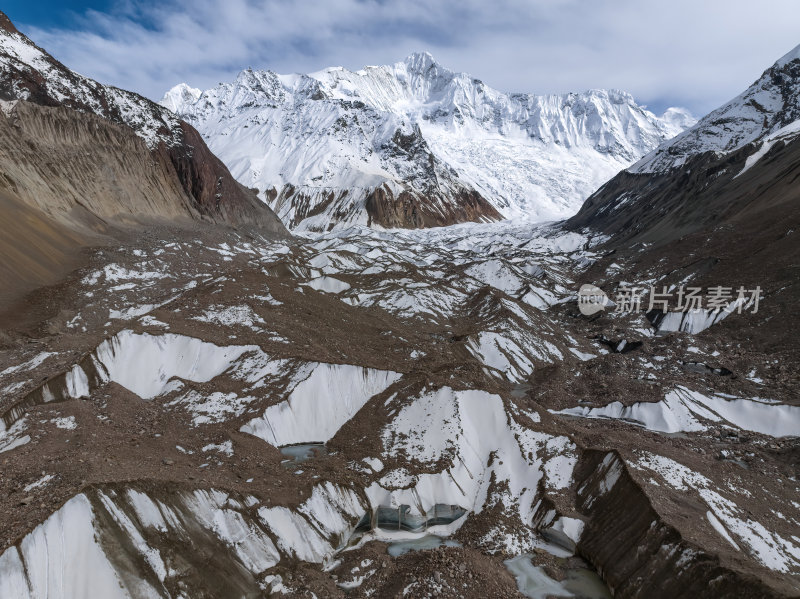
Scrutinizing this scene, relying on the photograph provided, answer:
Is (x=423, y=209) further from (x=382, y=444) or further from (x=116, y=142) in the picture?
(x=382, y=444)

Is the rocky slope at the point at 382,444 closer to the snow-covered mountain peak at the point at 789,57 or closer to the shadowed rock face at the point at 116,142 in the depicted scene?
the shadowed rock face at the point at 116,142

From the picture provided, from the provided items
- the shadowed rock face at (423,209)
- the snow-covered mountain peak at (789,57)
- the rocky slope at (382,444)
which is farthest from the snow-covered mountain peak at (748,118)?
the rocky slope at (382,444)

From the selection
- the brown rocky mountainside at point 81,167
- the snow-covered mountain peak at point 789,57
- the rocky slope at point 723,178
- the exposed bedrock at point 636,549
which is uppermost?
the brown rocky mountainside at point 81,167

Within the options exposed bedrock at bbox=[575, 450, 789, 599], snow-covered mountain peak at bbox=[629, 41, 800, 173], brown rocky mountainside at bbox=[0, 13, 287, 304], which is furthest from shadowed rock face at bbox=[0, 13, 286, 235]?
snow-covered mountain peak at bbox=[629, 41, 800, 173]

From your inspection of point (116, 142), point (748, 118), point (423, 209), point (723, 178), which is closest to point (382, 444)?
point (116, 142)

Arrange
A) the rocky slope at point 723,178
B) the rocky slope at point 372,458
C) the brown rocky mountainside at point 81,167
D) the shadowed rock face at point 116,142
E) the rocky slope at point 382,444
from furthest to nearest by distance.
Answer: the shadowed rock face at point 116,142
the rocky slope at point 723,178
the brown rocky mountainside at point 81,167
the rocky slope at point 382,444
the rocky slope at point 372,458

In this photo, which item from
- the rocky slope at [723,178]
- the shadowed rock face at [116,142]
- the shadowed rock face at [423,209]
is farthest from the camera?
the shadowed rock face at [423,209]

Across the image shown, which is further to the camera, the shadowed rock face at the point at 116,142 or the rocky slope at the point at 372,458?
the shadowed rock face at the point at 116,142

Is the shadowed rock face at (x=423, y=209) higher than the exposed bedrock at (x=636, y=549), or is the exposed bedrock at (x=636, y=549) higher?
the shadowed rock face at (x=423, y=209)

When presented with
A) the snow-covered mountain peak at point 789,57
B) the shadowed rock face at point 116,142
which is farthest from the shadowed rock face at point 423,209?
the snow-covered mountain peak at point 789,57
